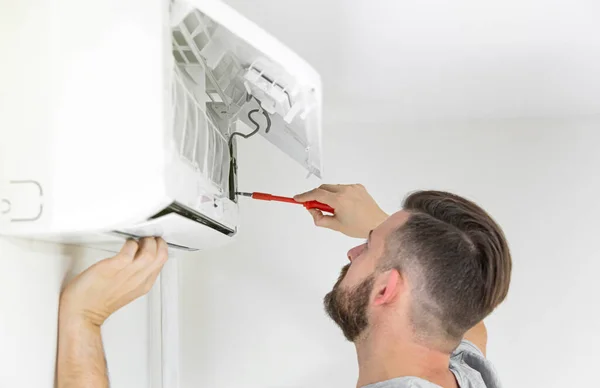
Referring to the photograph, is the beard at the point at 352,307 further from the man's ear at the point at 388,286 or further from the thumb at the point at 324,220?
the thumb at the point at 324,220

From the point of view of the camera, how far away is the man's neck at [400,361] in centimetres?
110

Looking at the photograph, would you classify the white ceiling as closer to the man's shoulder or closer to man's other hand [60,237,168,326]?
man's other hand [60,237,168,326]

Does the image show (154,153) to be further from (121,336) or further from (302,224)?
(302,224)

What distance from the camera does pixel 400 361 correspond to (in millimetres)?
1102

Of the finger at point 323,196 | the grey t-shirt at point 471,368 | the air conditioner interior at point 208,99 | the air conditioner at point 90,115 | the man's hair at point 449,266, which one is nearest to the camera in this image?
the air conditioner at point 90,115

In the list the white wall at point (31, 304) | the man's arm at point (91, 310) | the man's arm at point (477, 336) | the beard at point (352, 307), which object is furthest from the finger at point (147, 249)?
the man's arm at point (477, 336)

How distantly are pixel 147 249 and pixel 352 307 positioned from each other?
42 cm

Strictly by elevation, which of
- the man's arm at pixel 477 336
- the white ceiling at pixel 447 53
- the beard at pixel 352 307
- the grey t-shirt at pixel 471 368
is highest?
the white ceiling at pixel 447 53

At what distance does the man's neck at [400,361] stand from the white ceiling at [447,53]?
628mm

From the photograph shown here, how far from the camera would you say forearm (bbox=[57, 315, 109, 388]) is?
0.88 meters

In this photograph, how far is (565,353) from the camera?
1729 mm

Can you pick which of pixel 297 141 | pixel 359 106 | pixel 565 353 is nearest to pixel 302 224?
pixel 359 106

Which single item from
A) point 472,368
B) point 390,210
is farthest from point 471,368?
point 390,210

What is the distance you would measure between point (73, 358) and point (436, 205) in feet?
2.33
